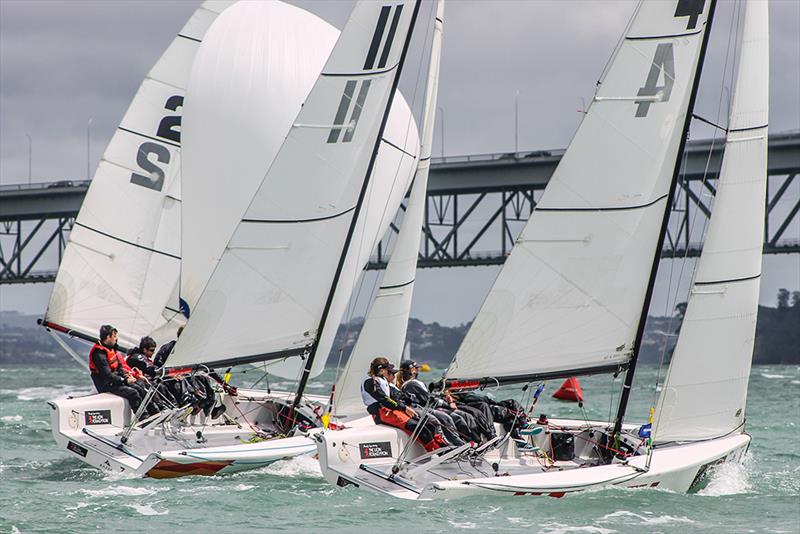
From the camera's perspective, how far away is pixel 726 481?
1464cm

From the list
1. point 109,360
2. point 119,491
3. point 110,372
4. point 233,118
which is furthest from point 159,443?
point 233,118

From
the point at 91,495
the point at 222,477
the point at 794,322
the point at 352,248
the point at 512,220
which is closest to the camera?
the point at 91,495

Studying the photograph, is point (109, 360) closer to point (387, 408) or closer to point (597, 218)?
point (387, 408)

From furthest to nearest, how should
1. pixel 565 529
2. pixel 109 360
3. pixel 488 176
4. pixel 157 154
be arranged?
pixel 488 176 < pixel 157 154 < pixel 109 360 < pixel 565 529

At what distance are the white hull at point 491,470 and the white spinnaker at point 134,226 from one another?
31.4 ft

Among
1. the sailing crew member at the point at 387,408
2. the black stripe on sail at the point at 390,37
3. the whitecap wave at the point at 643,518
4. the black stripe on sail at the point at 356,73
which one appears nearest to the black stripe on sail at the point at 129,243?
the black stripe on sail at the point at 356,73

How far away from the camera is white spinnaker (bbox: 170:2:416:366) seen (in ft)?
53.8

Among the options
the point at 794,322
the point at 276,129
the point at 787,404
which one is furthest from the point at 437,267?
the point at 794,322

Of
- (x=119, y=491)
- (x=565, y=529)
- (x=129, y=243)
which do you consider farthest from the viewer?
(x=129, y=243)

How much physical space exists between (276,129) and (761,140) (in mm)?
8438

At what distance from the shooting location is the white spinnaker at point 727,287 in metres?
14.5

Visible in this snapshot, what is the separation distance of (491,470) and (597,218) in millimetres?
2929

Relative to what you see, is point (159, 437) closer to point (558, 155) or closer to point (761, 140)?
point (761, 140)

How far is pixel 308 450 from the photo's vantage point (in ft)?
52.2
